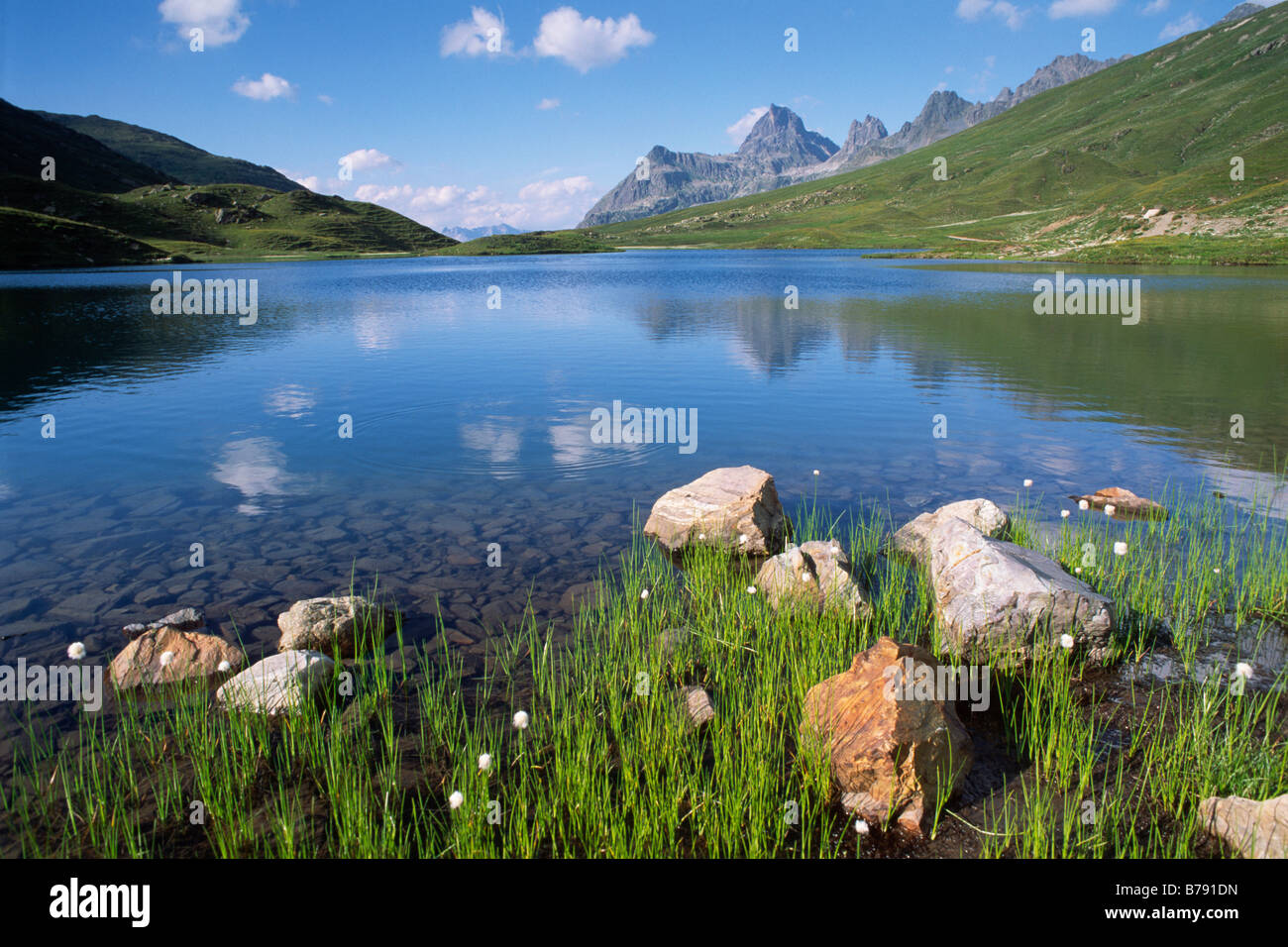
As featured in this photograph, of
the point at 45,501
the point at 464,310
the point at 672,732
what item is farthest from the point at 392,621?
the point at 464,310

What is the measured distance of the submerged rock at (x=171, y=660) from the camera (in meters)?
8.34

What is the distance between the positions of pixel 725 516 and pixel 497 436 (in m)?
9.84

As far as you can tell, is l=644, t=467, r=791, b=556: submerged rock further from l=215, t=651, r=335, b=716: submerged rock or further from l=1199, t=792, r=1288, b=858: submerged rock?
l=1199, t=792, r=1288, b=858: submerged rock

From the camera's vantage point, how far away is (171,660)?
8.16m

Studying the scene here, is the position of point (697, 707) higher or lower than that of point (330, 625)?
lower

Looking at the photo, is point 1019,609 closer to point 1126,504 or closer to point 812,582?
point 812,582

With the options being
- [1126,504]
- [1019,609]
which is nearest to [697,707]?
[1019,609]

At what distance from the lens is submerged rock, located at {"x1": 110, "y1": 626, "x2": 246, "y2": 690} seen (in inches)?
328

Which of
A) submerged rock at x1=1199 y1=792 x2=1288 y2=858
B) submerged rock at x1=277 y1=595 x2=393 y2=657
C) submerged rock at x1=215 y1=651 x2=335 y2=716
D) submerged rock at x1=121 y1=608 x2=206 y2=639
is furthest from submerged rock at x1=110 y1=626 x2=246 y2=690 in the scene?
submerged rock at x1=1199 y1=792 x2=1288 y2=858

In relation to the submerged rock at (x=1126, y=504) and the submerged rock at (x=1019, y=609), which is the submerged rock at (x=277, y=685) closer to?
the submerged rock at (x=1019, y=609)

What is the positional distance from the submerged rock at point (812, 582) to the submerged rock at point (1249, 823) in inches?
160

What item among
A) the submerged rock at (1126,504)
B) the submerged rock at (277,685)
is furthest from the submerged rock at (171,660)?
the submerged rock at (1126,504)
